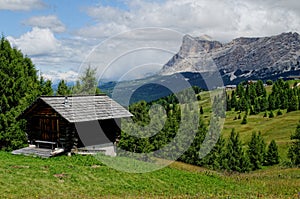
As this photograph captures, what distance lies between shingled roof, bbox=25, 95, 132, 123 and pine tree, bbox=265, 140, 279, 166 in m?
41.2

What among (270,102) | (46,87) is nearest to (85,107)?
(46,87)

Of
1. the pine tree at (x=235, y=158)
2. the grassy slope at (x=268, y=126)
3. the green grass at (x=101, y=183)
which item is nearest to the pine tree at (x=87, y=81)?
the pine tree at (x=235, y=158)

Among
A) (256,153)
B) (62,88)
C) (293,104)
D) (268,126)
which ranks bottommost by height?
(256,153)

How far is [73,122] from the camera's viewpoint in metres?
30.9

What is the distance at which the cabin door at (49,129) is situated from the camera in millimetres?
33312

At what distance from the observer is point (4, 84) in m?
39.9

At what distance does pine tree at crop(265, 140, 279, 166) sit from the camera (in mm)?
68562

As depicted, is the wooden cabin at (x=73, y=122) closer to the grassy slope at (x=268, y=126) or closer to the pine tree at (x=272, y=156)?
the pine tree at (x=272, y=156)

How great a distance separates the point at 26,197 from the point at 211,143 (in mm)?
48504

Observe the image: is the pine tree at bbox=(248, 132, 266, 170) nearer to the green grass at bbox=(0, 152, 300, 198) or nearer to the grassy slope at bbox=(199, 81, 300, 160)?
the grassy slope at bbox=(199, 81, 300, 160)

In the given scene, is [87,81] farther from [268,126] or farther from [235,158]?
[268,126]

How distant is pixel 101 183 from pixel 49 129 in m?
12.2

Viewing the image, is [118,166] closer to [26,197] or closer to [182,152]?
[26,197]

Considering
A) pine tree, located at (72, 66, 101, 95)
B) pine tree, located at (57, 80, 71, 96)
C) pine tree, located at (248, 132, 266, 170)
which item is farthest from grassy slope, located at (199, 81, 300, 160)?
pine tree, located at (57, 80, 71, 96)
